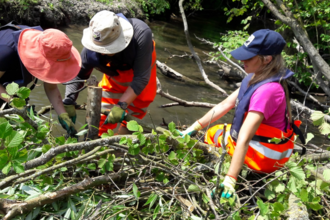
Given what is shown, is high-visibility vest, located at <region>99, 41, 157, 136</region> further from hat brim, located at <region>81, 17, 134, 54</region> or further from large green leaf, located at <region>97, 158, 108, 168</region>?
large green leaf, located at <region>97, 158, 108, 168</region>

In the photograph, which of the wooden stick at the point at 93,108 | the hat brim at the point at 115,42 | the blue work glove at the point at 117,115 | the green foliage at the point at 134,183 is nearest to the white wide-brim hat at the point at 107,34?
the hat brim at the point at 115,42

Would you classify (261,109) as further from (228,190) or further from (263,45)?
(228,190)

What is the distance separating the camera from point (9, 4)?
780 cm

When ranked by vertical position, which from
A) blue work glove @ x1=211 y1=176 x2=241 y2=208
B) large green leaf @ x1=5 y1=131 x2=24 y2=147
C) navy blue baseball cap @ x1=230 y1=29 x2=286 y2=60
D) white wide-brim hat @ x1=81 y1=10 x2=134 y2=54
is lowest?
blue work glove @ x1=211 y1=176 x2=241 y2=208

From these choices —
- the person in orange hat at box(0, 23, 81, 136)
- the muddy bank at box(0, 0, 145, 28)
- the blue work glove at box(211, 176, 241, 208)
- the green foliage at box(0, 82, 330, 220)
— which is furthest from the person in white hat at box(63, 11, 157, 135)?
the muddy bank at box(0, 0, 145, 28)

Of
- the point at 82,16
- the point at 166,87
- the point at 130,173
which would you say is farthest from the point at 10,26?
the point at 82,16

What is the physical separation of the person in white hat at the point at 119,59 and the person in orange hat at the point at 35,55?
333 millimetres

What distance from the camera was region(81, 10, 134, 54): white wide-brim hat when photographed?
101 inches

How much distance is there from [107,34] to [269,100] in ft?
4.89

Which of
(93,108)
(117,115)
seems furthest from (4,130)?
(117,115)

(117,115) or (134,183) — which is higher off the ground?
(134,183)

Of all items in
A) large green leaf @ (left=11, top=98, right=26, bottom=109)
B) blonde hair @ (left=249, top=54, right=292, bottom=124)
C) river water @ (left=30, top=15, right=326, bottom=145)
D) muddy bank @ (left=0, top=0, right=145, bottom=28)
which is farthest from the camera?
muddy bank @ (left=0, top=0, right=145, bottom=28)

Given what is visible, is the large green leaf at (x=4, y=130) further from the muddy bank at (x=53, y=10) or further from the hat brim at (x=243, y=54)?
the muddy bank at (x=53, y=10)

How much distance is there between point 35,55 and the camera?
232 cm
